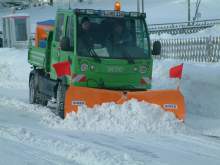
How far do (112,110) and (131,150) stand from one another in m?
1.76

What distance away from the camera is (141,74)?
11695 mm

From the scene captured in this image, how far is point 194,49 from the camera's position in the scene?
2238cm

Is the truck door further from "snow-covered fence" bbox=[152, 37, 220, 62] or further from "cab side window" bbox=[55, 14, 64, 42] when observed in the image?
"snow-covered fence" bbox=[152, 37, 220, 62]

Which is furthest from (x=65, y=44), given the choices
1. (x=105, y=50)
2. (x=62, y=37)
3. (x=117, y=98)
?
(x=117, y=98)

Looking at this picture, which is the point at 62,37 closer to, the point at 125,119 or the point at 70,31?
the point at 70,31

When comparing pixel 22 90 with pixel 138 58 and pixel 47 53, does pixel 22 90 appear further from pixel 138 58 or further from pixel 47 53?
pixel 138 58

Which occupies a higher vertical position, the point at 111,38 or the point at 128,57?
the point at 111,38

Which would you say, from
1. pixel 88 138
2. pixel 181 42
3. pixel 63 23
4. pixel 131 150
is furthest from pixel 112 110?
pixel 181 42

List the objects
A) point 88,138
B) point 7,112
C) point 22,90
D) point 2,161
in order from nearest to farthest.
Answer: point 2,161
point 88,138
point 7,112
point 22,90

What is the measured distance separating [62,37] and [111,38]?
3.15ft

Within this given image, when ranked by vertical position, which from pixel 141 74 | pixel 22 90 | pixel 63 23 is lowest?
pixel 22 90

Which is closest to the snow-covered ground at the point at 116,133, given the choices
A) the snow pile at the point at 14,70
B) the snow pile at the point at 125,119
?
the snow pile at the point at 125,119

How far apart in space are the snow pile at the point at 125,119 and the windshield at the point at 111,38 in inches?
51.6

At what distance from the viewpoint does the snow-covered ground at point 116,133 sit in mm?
8016
